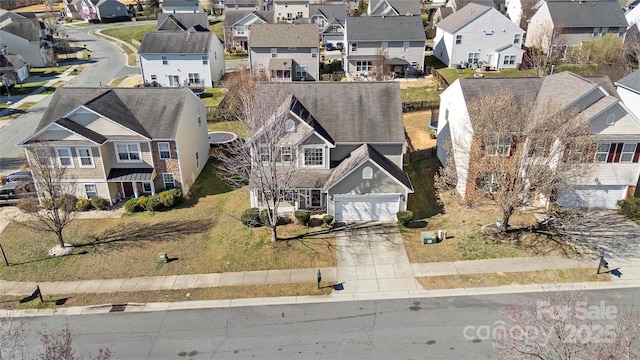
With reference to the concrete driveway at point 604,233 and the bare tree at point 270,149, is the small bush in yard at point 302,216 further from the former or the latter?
the concrete driveway at point 604,233

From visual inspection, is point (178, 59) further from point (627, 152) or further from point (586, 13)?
point (586, 13)

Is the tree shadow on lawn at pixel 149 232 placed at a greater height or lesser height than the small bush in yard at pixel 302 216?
lesser

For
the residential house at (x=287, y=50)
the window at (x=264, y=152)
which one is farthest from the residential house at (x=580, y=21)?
the window at (x=264, y=152)

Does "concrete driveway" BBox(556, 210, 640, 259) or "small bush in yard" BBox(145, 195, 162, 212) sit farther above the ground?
"small bush in yard" BBox(145, 195, 162, 212)

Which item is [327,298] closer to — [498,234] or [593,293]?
[498,234]

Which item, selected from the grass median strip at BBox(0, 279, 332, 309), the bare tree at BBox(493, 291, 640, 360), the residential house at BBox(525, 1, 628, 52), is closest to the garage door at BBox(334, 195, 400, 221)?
the grass median strip at BBox(0, 279, 332, 309)

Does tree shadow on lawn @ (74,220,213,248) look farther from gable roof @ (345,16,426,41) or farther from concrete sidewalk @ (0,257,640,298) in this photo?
gable roof @ (345,16,426,41)

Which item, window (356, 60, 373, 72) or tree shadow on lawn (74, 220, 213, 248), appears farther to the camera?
window (356, 60, 373, 72)
